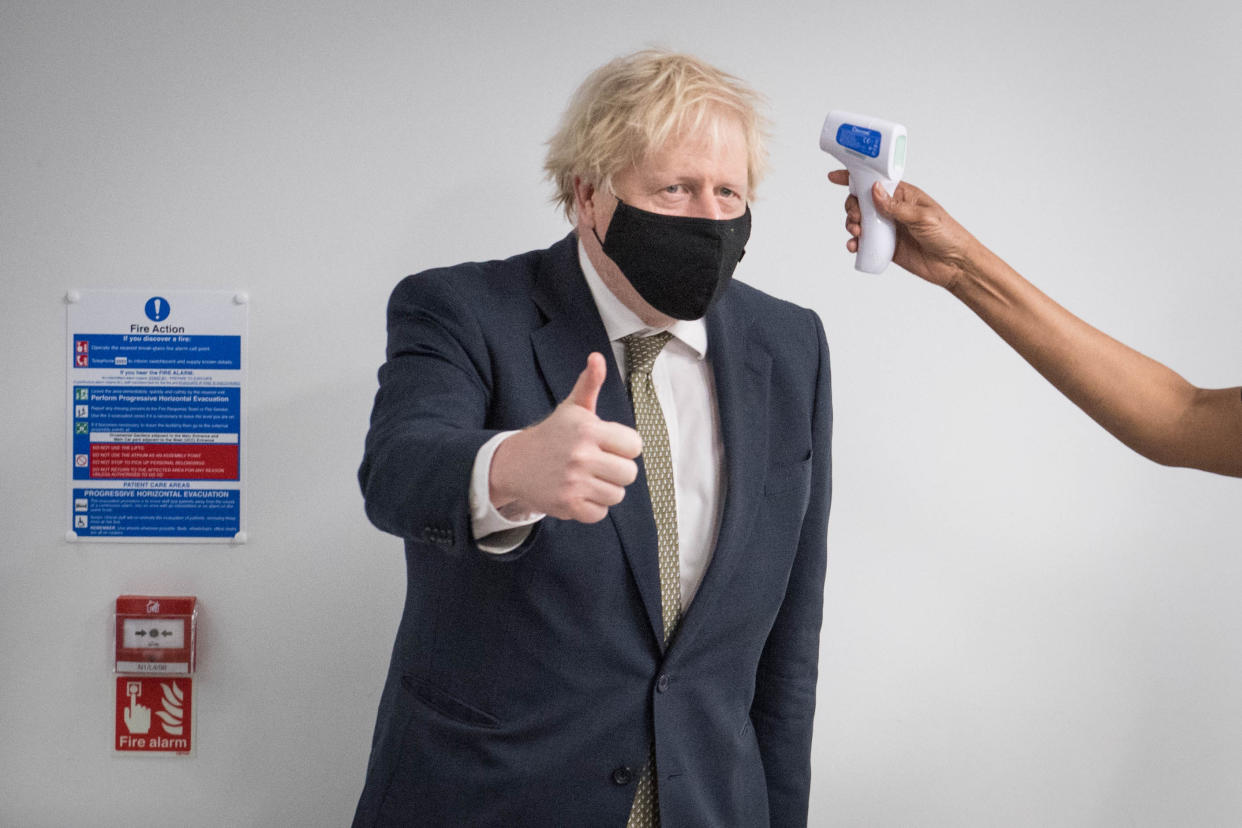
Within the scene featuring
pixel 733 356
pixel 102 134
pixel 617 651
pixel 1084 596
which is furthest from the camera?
pixel 1084 596

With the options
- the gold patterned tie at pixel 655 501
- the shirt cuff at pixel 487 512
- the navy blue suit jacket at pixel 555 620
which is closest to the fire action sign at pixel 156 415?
the navy blue suit jacket at pixel 555 620

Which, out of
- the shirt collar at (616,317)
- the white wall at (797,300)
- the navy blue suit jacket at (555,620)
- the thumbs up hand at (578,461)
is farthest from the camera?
the white wall at (797,300)

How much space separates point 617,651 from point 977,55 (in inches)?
50.8

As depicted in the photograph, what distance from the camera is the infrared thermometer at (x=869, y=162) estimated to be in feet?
4.36

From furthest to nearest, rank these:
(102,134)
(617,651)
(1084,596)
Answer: (1084,596) → (102,134) → (617,651)

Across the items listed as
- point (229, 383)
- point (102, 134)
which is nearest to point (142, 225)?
point (102, 134)

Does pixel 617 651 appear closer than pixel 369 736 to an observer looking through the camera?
Yes

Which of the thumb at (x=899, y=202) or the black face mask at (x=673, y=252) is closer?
the black face mask at (x=673, y=252)

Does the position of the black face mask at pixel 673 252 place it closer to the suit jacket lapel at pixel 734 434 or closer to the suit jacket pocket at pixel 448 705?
the suit jacket lapel at pixel 734 434

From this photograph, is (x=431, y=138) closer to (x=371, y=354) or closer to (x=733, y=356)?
(x=371, y=354)

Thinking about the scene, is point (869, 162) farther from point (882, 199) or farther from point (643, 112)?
point (643, 112)

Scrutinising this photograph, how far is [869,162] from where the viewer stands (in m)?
1.36

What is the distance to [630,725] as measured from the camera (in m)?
1.15

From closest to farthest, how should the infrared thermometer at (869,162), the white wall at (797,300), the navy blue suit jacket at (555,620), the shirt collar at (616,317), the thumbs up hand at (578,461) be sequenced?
1. the thumbs up hand at (578,461)
2. the navy blue suit jacket at (555,620)
3. the shirt collar at (616,317)
4. the infrared thermometer at (869,162)
5. the white wall at (797,300)
